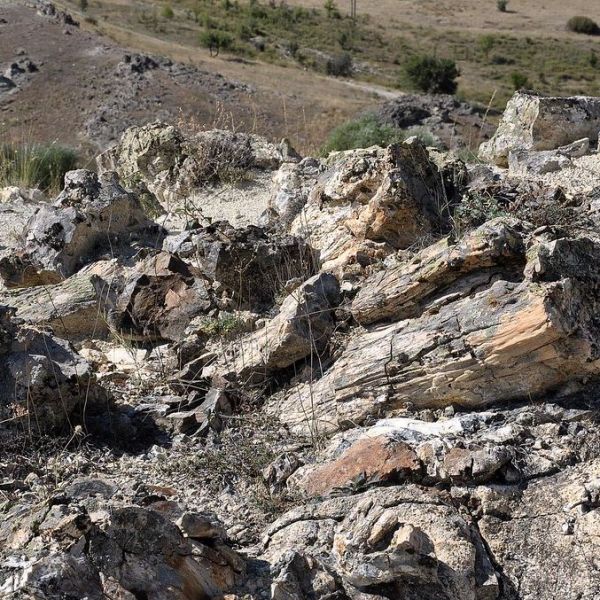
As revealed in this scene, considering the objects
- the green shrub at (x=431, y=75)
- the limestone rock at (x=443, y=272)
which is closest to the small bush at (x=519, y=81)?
the green shrub at (x=431, y=75)

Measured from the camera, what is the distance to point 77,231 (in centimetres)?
668

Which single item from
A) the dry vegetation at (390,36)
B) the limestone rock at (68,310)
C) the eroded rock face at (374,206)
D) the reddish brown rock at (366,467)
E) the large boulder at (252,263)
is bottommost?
the dry vegetation at (390,36)

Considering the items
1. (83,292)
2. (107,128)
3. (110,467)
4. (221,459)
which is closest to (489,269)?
(221,459)

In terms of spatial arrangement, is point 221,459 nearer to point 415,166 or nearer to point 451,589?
point 451,589

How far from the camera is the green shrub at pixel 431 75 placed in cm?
3556

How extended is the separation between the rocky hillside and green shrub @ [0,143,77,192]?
3230mm

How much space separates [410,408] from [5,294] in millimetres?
3042

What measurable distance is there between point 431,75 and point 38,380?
3313cm

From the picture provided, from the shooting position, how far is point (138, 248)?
6.72 m

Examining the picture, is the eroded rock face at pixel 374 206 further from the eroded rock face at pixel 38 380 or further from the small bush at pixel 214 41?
the small bush at pixel 214 41

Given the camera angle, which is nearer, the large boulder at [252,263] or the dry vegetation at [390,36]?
the large boulder at [252,263]

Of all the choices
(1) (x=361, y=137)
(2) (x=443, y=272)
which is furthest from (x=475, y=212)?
(1) (x=361, y=137)

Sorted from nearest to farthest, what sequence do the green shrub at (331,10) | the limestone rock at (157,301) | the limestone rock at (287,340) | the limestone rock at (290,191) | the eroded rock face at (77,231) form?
1. the limestone rock at (287,340)
2. the limestone rock at (157,301)
3. the eroded rock face at (77,231)
4. the limestone rock at (290,191)
5. the green shrub at (331,10)

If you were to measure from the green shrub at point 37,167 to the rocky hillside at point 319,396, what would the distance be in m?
3.23
